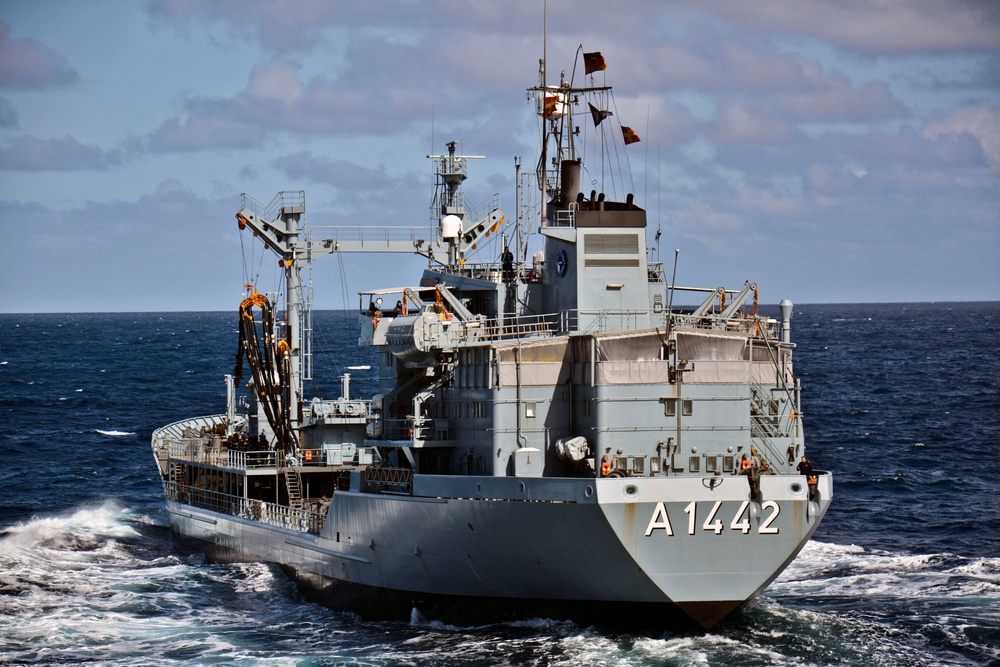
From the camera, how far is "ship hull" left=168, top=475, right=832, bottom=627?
99.8ft

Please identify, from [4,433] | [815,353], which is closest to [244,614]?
[4,433]

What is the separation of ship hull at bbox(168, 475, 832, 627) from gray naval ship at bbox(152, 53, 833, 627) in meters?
0.05

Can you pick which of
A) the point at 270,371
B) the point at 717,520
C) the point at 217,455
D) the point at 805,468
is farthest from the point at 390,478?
the point at 217,455

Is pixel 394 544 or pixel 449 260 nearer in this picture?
pixel 394 544

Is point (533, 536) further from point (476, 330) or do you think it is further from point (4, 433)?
point (4, 433)

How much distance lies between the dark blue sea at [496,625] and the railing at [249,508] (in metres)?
1.66

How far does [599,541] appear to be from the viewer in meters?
30.6

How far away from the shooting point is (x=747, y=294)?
36719 mm

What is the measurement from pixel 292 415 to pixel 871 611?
810 inches

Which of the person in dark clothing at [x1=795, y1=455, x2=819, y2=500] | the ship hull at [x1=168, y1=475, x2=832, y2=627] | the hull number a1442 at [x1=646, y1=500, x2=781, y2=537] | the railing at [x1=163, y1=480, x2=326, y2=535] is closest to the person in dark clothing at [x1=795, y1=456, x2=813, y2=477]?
the person in dark clothing at [x1=795, y1=455, x2=819, y2=500]

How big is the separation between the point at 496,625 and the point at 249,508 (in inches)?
535

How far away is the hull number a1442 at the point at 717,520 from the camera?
30.4 metres

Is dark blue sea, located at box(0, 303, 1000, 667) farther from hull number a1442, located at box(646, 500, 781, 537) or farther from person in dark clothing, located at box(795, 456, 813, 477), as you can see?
person in dark clothing, located at box(795, 456, 813, 477)

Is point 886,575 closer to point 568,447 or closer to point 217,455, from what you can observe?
point 568,447
